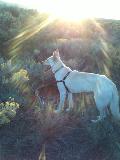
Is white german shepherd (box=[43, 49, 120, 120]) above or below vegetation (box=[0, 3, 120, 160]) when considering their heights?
above

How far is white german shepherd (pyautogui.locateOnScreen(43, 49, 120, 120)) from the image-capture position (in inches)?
367

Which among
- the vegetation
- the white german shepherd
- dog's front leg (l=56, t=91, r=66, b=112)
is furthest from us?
dog's front leg (l=56, t=91, r=66, b=112)

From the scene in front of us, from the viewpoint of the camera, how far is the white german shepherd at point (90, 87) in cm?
933

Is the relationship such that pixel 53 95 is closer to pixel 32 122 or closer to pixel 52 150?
pixel 32 122

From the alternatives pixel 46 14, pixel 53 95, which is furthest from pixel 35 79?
pixel 46 14

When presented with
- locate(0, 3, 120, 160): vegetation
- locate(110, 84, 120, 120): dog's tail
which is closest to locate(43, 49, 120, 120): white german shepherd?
locate(110, 84, 120, 120): dog's tail

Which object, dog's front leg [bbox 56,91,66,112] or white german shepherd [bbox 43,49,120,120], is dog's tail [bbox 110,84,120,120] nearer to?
A: white german shepherd [bbox 43,49,120,120]

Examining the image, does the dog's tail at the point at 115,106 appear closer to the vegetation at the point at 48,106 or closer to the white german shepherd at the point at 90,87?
the white german shepherd at the point at 90,87

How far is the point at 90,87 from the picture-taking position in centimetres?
957

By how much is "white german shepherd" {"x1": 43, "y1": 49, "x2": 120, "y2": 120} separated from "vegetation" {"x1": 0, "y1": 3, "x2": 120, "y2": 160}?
323 mm

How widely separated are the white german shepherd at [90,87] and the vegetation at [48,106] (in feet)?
1.06

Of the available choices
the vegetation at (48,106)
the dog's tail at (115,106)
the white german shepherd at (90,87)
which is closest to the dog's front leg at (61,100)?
the white german shepherd at (90,87)

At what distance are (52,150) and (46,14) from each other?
35.9 ft

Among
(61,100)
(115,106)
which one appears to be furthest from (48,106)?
(115,106)
